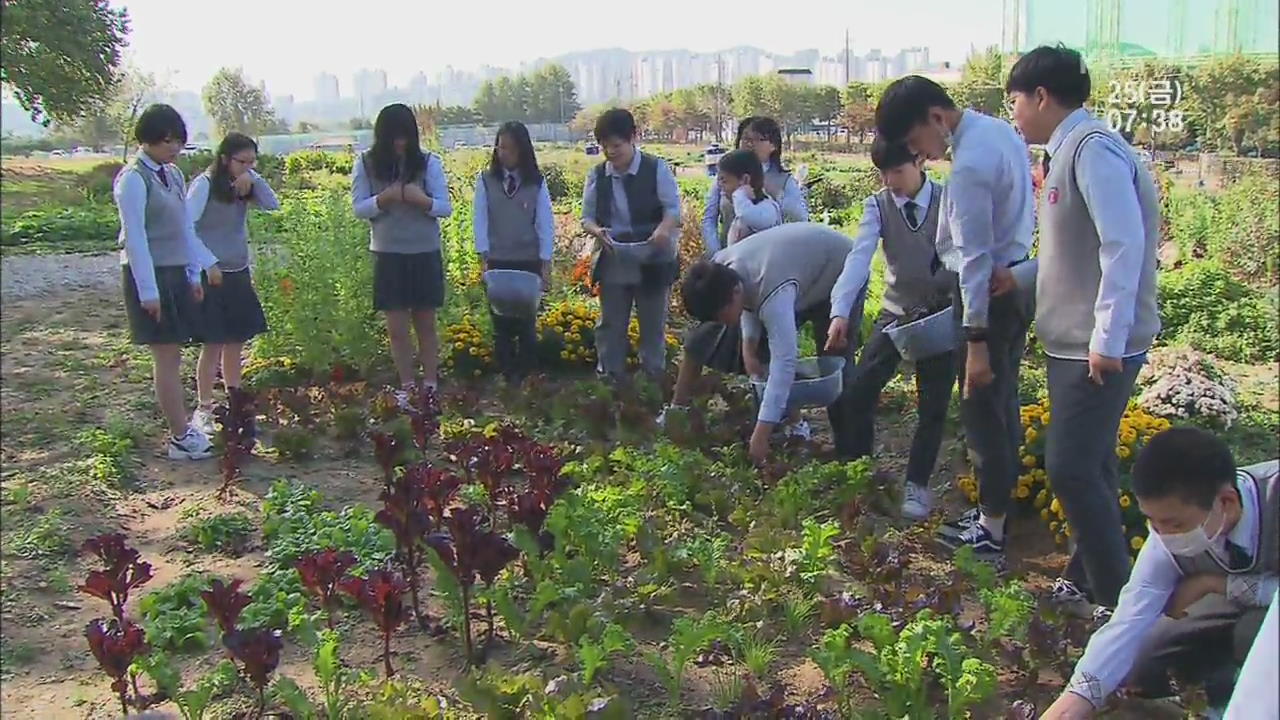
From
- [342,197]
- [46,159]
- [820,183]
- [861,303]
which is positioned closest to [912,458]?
[861,303]

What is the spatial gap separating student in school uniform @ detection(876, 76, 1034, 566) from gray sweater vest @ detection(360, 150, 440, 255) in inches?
107

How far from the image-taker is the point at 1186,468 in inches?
79.6

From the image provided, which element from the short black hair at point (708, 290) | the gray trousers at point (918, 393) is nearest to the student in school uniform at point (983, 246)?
the gray trousers at point (918, 393)

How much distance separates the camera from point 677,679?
2.86 metres

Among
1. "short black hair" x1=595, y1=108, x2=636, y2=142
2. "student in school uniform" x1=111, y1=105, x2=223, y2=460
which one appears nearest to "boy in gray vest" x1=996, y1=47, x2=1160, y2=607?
"short black hair" x1=595, y1=108, x2=636, y2=142

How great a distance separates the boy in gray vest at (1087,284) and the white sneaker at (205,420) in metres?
3.81

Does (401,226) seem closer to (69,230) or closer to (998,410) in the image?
(998,410)

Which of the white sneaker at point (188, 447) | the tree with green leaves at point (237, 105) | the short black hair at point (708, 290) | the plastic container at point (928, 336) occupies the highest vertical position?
the tree with green leaves at point (237, 105)

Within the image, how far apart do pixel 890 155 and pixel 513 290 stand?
2.47 meters

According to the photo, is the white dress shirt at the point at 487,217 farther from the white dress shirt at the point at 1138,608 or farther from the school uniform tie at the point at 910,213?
the white dress shirt at the point at 1138,608

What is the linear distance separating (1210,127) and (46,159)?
15.0m

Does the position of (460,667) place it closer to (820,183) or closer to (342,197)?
(342,197)

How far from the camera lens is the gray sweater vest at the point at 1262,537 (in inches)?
81.4

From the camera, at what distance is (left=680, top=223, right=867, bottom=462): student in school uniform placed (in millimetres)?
3838
